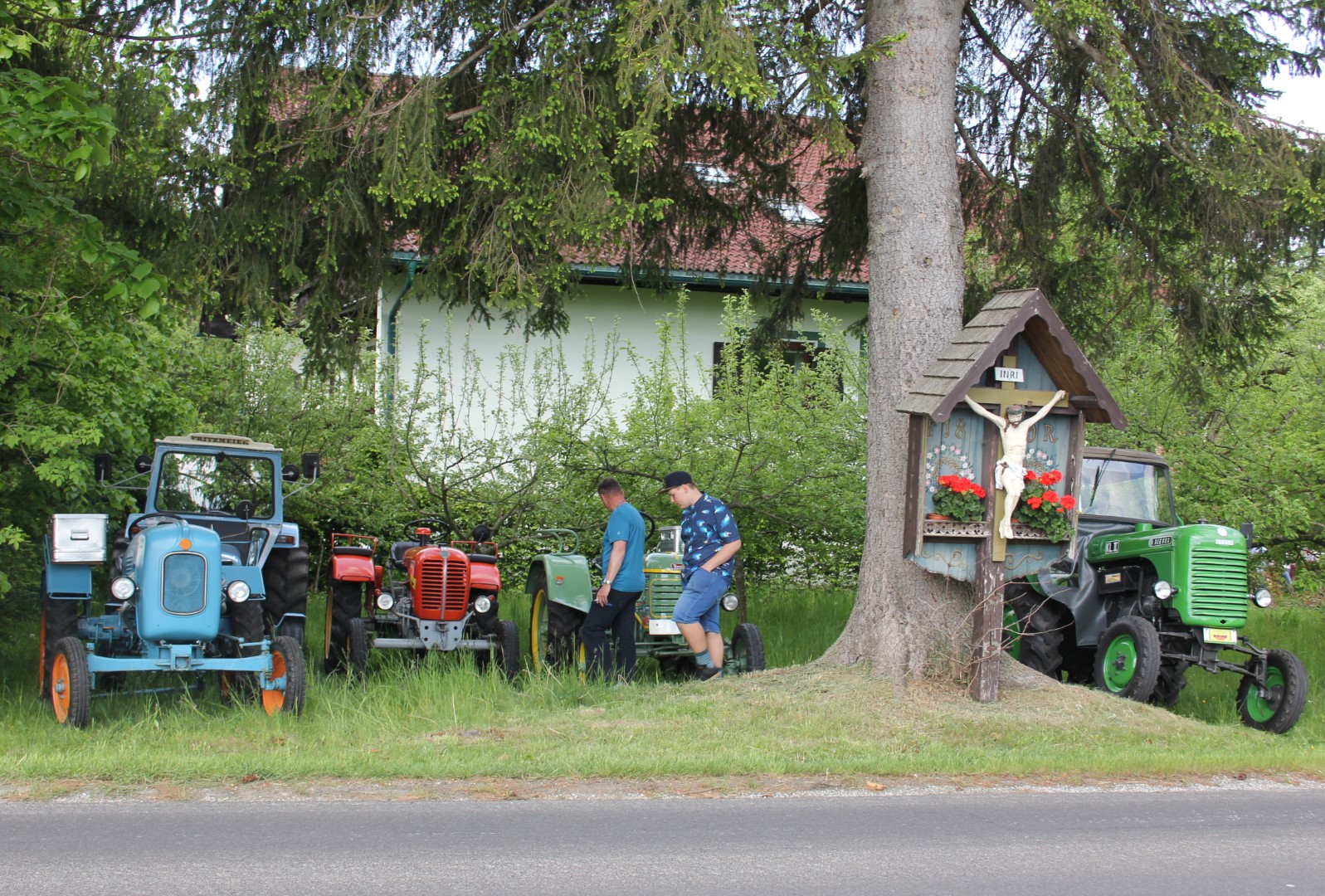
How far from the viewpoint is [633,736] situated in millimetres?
8617

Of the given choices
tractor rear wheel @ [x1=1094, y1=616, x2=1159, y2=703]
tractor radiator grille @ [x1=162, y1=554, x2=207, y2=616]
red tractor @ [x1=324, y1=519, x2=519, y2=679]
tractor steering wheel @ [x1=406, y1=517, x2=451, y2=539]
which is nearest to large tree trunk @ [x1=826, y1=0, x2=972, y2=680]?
tractor rear wheel @ [x1=1094, y1=616, x2=1159, y2=703]

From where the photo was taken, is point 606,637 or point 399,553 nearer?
point 606,637

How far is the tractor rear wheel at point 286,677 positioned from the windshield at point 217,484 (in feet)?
7.98

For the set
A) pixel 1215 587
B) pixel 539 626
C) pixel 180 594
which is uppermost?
pixel 1215 587

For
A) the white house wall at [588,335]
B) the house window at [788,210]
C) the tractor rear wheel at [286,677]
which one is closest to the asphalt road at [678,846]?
the tractor rear wheel at [286,677]

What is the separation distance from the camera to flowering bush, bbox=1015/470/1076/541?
959 cm

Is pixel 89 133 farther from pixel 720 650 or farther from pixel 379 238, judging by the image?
pixel 720 650

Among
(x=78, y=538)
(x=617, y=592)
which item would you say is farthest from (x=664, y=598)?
(x=78, y=538)

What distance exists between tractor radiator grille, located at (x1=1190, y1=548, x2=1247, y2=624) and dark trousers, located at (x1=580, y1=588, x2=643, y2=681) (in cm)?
453

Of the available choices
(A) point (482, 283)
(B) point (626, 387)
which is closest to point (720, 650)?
(A) point (482, 283)

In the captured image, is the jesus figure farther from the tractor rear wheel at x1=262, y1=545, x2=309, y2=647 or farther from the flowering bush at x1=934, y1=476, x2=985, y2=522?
the tractor rear wheel at x1=262, y1=545, x2=309, y2=647

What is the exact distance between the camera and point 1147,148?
12430 millimetres

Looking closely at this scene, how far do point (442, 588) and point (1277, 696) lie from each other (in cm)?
678

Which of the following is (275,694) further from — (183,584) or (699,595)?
(699,595)
